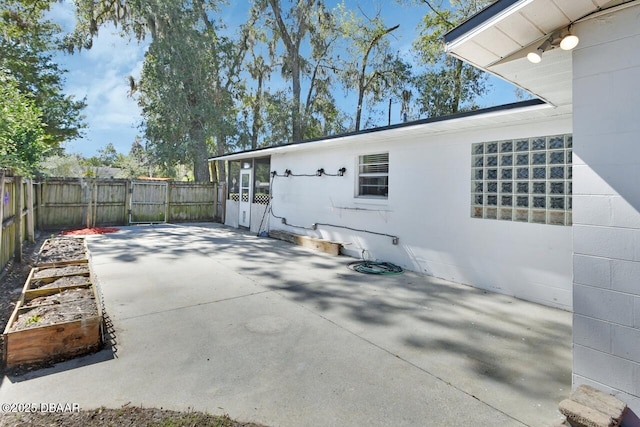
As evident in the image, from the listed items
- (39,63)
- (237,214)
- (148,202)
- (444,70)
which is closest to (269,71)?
(444,70)

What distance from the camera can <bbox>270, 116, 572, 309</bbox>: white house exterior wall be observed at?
442 centimetres

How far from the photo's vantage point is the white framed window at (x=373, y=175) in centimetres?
674

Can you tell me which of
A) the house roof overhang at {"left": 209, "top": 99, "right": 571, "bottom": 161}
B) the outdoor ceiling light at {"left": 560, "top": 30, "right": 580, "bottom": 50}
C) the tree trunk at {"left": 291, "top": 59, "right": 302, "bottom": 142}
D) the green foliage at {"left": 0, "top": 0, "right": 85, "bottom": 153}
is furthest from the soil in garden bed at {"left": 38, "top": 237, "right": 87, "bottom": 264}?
the tree trunk at {"left": 291, "top": 59, "right": 302, "bottom": 142}

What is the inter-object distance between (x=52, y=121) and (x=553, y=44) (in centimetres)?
1609

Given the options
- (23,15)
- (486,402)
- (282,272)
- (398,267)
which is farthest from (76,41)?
(486,402)

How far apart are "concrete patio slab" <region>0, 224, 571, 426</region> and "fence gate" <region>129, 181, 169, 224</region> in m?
7.46

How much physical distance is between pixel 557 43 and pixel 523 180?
9.35 feet

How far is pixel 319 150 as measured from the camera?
332 inches

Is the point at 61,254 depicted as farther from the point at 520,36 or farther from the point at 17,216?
the point at 520,36

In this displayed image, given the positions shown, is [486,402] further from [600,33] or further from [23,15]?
[23,15]

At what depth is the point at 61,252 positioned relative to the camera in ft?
18.6

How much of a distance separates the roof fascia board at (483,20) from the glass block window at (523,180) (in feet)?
9.48

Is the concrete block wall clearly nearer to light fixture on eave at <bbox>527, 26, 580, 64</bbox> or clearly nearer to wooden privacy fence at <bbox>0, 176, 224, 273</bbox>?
light fixture on eave at <bbox>527, 26, 580, 64</bbox>

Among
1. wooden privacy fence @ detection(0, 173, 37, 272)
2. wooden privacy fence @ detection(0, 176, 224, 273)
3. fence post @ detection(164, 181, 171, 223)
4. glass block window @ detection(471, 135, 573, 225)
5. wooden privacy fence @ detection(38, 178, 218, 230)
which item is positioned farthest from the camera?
fence post @ detection(164, 181, 171, 223)
